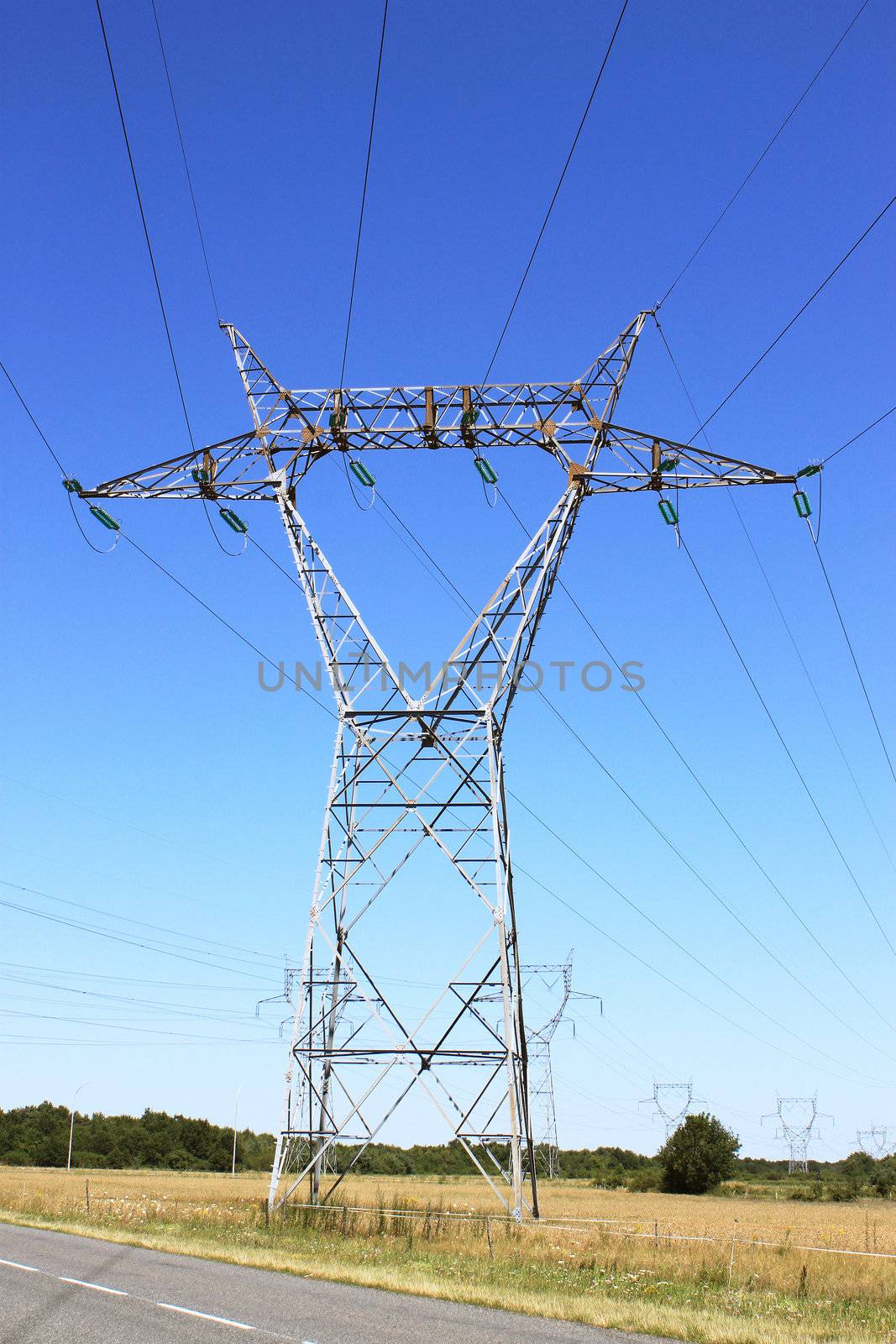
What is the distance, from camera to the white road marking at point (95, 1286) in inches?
584

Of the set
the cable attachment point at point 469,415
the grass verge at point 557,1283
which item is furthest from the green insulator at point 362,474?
the grass verge at point 557,1283

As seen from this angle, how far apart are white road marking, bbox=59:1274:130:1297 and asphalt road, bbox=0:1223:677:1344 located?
0.07 ft

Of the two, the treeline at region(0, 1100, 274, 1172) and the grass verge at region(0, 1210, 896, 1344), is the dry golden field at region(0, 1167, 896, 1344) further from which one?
the treeline at region(0, 1100, 274, 1172)

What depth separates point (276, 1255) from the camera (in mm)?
20500

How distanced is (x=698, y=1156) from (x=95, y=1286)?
8462cm

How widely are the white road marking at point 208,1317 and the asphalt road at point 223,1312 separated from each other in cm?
1

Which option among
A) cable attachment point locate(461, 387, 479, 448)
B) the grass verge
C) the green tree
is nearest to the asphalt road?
the grass verge

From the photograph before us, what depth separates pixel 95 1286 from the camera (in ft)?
51.6

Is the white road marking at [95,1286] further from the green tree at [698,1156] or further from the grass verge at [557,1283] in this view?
the green tree at [698,1156]

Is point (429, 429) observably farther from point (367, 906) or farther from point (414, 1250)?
point (414, 1250)

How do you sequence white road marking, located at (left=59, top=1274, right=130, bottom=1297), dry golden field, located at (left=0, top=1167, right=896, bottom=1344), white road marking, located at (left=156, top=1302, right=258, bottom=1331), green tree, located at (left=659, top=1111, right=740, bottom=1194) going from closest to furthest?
white road marking, located at (left=156, top=1302, right=258, bottom=1331) < dry golden field, located at (left=0, top=1167, right=896, bottom=1344) < white road marking, located at (left=59, top=1274, right=130, bottom=1297) < green tree, located at (left=659, top=1111, right=740, bottom=1194)

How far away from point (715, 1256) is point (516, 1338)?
32.1 feet

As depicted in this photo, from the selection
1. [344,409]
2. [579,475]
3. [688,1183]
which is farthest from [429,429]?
[688,1183]

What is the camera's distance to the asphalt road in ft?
38.5
